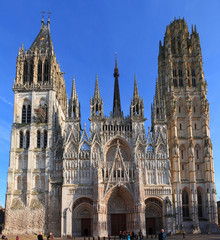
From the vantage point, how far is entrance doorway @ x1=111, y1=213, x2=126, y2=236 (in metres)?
50.8

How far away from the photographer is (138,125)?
54500 mm

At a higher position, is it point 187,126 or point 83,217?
point 187,126

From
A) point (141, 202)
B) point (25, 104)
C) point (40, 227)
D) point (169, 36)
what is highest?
point (169, 36)

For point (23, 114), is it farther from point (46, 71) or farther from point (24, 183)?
point (24, 183)

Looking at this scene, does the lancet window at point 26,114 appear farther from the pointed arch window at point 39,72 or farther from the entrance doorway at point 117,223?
the entrance doorway at point 117,223

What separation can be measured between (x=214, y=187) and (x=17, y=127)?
3361 cm

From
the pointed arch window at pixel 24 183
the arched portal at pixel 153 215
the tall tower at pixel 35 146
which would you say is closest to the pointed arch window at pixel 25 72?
the tall tower at pixel 35 146

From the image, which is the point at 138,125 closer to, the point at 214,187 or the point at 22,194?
the point at 214,187

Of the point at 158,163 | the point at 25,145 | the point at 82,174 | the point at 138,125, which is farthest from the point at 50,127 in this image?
the point at 158,163

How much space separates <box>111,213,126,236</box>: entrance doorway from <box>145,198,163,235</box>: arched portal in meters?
3.69

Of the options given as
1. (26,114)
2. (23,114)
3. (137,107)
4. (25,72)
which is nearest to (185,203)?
(137,107)

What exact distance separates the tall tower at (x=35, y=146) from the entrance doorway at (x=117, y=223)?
27.4 ft

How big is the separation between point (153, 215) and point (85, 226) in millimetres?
10701

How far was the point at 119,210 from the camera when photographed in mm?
51625
